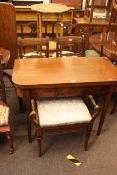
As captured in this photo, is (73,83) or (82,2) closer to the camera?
(73,83)

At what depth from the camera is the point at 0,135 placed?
1.92m

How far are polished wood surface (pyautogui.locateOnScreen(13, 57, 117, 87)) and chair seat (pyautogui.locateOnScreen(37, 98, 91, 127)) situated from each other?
0.26 meters

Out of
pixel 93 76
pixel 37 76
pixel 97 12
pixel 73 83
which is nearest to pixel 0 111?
pixel 37 76

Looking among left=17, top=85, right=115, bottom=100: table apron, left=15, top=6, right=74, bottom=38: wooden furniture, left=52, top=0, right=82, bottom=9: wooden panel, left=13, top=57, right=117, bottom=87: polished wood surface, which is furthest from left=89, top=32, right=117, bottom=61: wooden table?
left=52, top=0, right=82, bottom=9: wooden panel

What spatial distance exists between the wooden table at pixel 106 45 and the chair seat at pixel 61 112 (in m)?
0.67

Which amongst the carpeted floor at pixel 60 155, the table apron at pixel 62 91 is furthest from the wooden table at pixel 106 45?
the carpeted floor at pixel 60 155

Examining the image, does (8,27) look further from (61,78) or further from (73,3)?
(73,3)

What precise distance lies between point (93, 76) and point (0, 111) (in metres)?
0.85

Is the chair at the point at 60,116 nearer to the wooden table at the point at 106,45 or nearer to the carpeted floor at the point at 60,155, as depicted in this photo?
the carpeted floor at the point at 60,155

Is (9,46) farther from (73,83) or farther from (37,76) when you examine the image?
(73,83)

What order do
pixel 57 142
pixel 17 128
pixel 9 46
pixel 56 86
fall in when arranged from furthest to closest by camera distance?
pixel 9 46, pixel 17 128, pixel 57 142, pixel 56 86

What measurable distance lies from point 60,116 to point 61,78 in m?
0.32

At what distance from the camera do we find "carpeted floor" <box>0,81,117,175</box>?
1.64 metres

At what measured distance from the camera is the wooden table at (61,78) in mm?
1488
